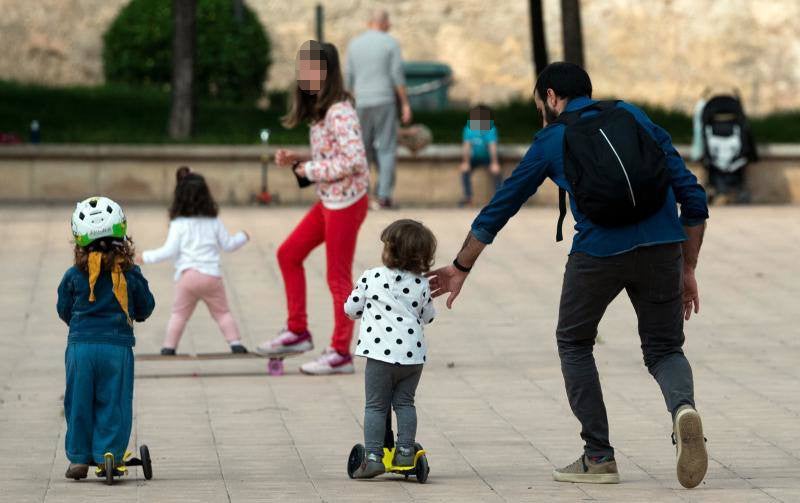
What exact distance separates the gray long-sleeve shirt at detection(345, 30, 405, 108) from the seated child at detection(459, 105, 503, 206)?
4.52ft

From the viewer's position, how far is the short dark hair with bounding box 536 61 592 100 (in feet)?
21.7

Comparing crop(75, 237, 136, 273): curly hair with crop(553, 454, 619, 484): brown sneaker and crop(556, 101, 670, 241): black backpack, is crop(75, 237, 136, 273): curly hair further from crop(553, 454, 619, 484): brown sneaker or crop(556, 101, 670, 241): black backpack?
crop(553, 454, 619, 484): brown sneaker

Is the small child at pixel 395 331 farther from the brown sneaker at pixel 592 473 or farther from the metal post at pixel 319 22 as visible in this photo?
the metal post at pixel 319 22

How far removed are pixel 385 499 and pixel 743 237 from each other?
10094mm

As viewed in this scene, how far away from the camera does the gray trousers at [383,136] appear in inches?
690

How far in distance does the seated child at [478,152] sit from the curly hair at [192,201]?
8999 mm

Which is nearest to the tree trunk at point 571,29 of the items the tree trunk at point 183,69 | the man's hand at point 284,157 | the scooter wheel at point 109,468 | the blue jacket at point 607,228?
the tree trunk at point 183,69

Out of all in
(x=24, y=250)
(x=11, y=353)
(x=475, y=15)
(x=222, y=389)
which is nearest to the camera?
(x=222, y=389)

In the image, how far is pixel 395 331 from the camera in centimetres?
686

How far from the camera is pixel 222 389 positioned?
9320 mm

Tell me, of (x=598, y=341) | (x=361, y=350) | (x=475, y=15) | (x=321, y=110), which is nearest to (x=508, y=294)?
(x=598, y=341)

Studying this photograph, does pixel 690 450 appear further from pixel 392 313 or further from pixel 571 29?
pixel 571 29

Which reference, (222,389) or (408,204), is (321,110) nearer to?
(222,389)

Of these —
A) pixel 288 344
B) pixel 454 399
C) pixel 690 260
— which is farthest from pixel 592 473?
pixel 288 344
